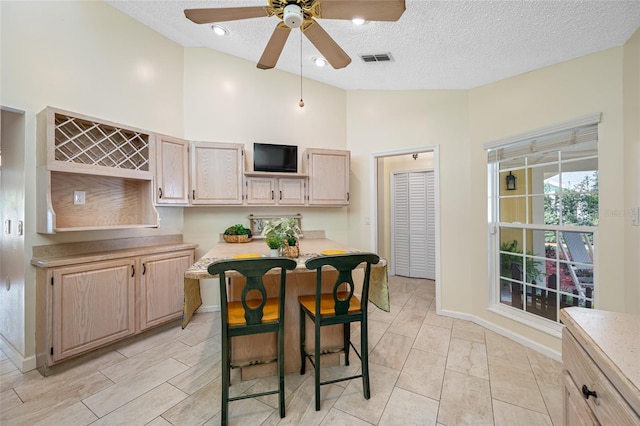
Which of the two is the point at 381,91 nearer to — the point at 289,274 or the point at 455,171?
the point at 455,171

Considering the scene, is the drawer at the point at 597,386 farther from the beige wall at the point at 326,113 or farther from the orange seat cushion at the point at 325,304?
the beige wall at the point at 326,113

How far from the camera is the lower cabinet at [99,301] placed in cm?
204

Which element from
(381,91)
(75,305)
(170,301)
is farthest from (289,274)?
(381,91)

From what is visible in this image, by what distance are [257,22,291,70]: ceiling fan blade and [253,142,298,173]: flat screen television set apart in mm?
1158

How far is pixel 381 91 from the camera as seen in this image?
3666 mm

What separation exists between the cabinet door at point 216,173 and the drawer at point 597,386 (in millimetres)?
2971

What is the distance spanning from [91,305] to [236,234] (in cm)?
143

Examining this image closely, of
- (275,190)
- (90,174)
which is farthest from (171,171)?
(275,190)

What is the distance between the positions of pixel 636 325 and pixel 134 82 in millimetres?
3999

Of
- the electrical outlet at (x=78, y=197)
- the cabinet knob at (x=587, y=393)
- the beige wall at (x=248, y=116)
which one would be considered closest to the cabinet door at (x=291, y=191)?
the beige wall at (x=248, y=116)

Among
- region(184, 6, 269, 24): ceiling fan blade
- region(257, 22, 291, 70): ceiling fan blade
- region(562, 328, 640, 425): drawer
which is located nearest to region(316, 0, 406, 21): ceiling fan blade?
region(257, 22, 291, 70): ceiling fan blade

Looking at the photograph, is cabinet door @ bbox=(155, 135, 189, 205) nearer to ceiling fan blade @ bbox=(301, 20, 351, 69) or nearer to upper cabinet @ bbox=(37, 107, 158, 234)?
upper cabinet @ bbox=(37, 107, 158, 234)

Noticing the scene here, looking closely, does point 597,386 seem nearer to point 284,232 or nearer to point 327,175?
point 284,232

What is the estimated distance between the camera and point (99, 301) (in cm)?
226
